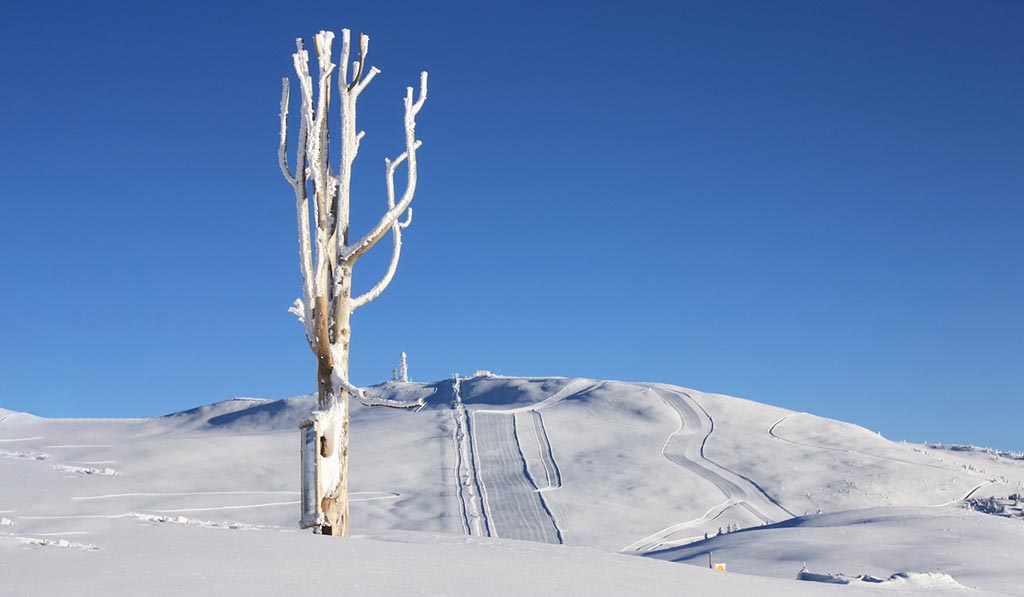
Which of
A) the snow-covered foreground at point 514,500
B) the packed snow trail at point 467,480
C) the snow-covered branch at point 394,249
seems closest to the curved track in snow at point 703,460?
the snow-covered foreground at point 514,500

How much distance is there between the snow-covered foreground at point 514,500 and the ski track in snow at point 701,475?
0.54 feet

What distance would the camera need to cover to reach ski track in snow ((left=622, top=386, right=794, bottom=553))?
35375 mm

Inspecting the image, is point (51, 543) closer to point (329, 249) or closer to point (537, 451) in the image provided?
point (329, 249)

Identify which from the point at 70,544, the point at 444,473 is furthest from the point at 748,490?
the point at 70,544

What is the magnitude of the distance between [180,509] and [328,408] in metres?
24.4

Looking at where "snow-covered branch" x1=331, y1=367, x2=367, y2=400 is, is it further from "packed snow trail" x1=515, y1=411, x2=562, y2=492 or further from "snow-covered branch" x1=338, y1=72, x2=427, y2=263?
"packed snow trail" x1=515, y1=411, x2=562, y2=492

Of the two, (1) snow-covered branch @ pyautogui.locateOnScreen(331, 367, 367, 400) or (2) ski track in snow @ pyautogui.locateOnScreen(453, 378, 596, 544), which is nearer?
(1) snow-covered branch @ pyautogui.locateOnScreen(331, 367, 367, 400)

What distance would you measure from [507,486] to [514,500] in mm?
2211

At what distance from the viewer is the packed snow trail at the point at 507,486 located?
34.2 meters

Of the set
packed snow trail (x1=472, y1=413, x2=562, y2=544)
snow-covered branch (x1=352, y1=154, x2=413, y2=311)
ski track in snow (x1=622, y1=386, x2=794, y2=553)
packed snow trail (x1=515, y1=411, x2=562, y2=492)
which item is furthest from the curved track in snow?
snow-covered branch (x1=352, y1=154, x2=413, y2=311)

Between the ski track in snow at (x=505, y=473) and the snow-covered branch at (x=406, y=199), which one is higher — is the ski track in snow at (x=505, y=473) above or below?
below

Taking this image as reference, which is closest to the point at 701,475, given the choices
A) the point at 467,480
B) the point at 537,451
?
the point at 537,451

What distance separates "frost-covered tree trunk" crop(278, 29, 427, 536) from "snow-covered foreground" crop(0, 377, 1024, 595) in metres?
0.51

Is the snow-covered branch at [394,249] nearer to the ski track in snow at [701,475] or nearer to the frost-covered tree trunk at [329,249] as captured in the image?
the frost-covered tree trunk at [329,249]
